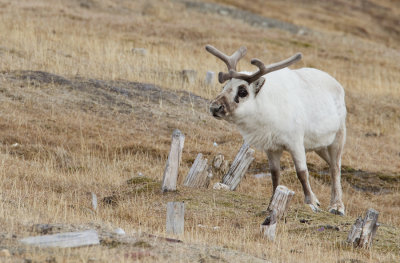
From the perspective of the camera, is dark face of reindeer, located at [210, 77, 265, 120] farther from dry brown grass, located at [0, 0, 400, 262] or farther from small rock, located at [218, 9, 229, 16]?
small rock, located at [218, 9, 229, 16]

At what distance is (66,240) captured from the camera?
7.62 metres

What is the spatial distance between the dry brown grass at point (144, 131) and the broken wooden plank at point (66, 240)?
15 centimetres

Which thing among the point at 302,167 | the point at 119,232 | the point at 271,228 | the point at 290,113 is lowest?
the point at 271,228

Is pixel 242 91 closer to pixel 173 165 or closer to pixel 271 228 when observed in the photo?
pixel 173 165

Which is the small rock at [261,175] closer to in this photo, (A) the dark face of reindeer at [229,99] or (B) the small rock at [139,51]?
(A) the dark face of reindeer at [229,99]

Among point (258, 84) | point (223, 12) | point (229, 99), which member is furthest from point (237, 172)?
point (223, 12)

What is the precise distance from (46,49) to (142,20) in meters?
11.4

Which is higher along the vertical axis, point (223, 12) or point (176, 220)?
point (223, 12)

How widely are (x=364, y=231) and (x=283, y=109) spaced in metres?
2.80

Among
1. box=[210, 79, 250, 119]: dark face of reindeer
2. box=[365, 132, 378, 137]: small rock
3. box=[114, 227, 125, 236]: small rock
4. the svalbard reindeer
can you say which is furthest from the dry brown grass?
box=[210, 79, 250, 119]: dark face of reindeer

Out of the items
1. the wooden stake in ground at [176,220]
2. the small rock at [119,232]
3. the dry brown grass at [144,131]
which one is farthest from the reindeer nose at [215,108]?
the small rock at [119,232]

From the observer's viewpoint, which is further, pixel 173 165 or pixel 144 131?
pixel 144 131

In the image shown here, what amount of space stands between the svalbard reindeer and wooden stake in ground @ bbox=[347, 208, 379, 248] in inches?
84.4

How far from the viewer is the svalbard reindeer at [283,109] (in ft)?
37.1
